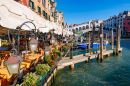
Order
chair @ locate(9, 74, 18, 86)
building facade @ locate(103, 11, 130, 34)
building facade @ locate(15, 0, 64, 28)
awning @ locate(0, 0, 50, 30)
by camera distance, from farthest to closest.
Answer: building facade @ locate(103, 11, 130, 34) → building facade @ locate(15, 0, 64, 28) → chair @ locate(9, 74, 18, 86) → awning @ locate(0, 0, 50, 30)

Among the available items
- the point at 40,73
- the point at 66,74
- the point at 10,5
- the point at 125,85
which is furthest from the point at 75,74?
the point at 10,5

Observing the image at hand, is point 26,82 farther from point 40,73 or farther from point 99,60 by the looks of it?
point 99,60

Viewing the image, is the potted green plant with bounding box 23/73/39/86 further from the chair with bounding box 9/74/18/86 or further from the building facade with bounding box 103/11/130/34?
the building facade with bounding box 103/11/130/34

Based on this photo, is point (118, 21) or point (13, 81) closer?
point (13, 81)

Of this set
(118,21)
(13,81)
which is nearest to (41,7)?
(13,81)

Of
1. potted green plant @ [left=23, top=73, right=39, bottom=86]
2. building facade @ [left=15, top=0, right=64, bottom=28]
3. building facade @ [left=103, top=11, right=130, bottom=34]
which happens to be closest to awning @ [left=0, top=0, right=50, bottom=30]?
potted green plant @ [left=23, top=73, right=39, bottom=86]

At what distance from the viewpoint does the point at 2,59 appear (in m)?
5.63

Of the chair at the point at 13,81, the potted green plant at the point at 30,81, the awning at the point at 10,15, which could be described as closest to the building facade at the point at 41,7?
the awning at the point at 10,15

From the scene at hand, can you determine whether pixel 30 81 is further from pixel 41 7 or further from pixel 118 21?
pixel 118 21

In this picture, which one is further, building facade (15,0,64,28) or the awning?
building facade (15,0,64,28)

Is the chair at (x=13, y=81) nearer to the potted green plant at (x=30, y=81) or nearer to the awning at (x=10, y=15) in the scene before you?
the potted green plant at (x=30, y=81)

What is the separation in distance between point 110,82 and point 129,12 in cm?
8331

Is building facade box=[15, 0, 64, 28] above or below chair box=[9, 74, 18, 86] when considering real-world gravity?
above

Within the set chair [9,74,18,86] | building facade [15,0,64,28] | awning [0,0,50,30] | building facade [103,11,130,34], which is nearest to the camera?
awning [0,0,50,30]
